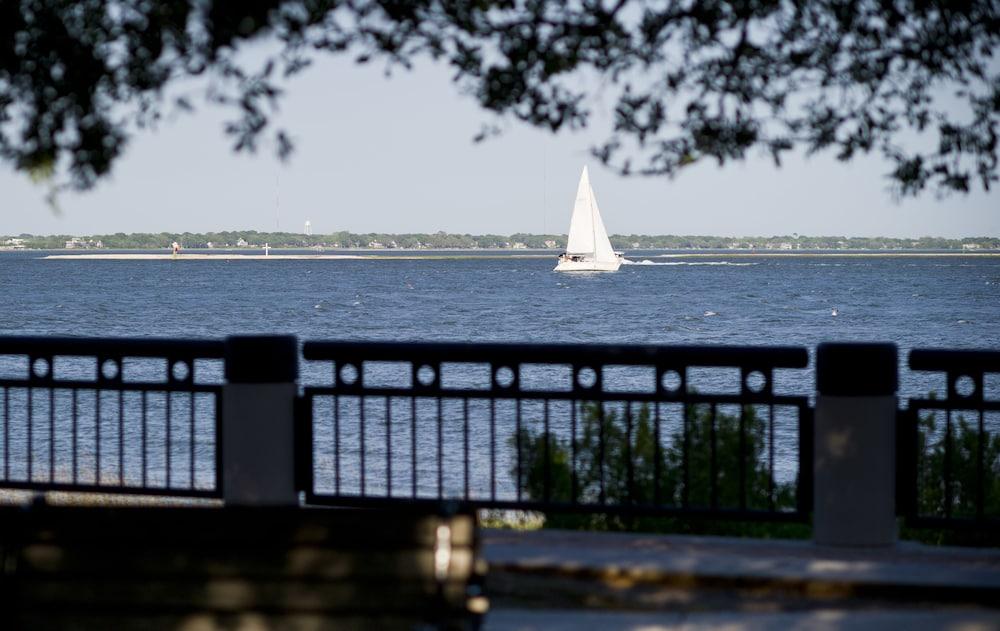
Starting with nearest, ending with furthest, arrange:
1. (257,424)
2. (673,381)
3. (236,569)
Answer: (236,569)
(257,424)
(673,381)

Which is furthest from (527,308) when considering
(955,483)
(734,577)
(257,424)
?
(734,577)

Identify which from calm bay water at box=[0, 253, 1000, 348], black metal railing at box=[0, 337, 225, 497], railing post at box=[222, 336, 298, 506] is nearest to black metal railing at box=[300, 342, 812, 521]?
railing post at box=[222, 336, 298, 506]

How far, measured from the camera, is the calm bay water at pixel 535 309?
7025cm

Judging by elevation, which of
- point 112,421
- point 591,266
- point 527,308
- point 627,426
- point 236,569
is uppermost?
point 591,266

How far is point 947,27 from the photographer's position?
282 inches

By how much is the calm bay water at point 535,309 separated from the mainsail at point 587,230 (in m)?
3.72

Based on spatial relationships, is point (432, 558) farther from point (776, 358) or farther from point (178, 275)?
point (178, 275)

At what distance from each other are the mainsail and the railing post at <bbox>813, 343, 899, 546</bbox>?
97130 millimetres

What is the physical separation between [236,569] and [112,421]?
3206 cm

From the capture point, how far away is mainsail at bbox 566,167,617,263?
110031 mm

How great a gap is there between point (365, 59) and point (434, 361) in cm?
246

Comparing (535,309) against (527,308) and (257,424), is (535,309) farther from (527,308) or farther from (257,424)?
(257,424)

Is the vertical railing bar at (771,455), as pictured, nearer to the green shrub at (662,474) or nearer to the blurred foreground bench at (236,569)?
the green shrub at (662,474)

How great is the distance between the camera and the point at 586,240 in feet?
400
